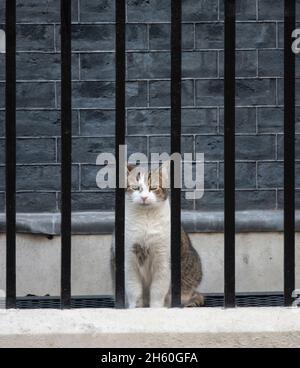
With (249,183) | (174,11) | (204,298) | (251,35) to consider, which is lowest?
(204,298)

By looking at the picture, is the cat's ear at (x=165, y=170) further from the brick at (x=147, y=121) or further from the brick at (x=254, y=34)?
the brick at (x=254, y=34)

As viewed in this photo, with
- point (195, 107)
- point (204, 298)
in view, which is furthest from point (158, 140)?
point (204, 298)

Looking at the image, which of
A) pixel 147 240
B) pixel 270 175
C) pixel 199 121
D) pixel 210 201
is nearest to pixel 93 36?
pixel 199 121

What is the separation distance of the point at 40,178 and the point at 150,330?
391 centimetres

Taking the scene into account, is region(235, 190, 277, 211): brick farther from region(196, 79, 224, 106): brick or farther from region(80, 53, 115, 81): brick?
region(80, 53, 115, 81): brick

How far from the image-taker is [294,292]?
2857 millimetres

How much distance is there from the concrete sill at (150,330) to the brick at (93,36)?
155 inches

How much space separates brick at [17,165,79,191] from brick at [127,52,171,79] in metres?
0.75

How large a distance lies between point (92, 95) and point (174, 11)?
371 cm

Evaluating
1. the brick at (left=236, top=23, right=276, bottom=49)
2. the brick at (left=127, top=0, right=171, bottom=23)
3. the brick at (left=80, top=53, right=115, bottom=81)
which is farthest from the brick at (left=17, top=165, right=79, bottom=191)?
the brick at (left=236, top=23, right=276, bottom=49)

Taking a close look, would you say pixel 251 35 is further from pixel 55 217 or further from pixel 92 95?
pixel 55 217

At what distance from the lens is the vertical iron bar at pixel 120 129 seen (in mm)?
2771

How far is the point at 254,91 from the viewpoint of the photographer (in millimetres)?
6469

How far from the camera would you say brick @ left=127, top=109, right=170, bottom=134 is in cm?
647
